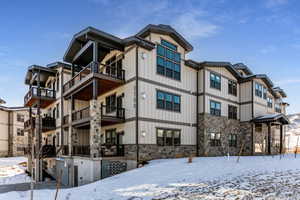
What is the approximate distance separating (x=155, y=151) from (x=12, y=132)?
38417 millimetres

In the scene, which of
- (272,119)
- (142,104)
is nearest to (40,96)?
(142,104)

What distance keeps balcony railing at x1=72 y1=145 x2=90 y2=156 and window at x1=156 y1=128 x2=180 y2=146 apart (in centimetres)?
582

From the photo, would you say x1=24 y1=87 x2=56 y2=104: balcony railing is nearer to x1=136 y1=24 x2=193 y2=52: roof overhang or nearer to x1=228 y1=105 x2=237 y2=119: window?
x1=136 y1=24 x2=193 y2=52: roof overhang

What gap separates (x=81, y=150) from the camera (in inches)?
734

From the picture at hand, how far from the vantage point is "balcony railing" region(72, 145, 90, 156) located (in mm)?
18000

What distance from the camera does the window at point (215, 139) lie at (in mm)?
22812

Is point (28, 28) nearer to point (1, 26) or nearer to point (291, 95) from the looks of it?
point (1, 26)

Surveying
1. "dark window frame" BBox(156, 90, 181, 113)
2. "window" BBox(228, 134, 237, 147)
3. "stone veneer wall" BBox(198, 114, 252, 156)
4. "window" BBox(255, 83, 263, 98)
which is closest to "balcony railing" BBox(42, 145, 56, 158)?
"dark window frame" BBox(156, 90, 181, 113)

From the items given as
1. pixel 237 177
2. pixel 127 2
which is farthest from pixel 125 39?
pixel 237 177

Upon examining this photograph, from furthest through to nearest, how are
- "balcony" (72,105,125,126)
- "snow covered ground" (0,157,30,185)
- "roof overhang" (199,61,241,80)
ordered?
1. "roof overhang" (199,61,241,80)
2. "snow covered ground" (0,157,30,185)
3. "balcony" (72,105,125,126)

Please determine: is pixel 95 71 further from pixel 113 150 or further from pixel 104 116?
pixel 113 150

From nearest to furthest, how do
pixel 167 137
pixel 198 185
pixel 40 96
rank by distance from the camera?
pixel 198 185 < pixel 167 137 < pixel 40 96

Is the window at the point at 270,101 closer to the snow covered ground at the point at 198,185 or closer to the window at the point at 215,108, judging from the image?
the window at the point at 215,108

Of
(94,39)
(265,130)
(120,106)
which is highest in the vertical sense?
(94,39)
